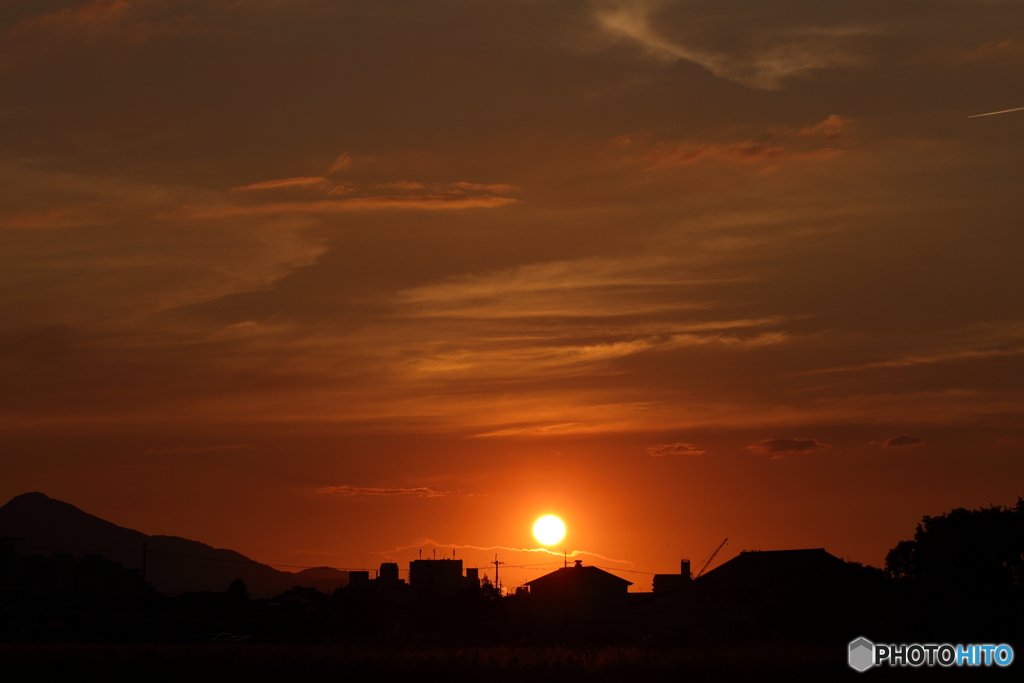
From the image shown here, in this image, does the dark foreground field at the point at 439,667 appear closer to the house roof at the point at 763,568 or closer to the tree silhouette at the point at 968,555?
the tree silhouette at the point at 968,555

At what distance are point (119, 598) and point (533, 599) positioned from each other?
156 feet

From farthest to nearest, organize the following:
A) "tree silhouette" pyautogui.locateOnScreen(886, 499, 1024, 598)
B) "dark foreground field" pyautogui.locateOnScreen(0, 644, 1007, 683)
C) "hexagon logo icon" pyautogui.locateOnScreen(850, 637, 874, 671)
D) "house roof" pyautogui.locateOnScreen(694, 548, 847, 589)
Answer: "house roof" pyautogui.locateOnScreen(694, 548, 847, 589) < "tree silhouette" pyautogui.locateOnScreen(886, 499, 1024, 598) < "hexagon logo icon" pyautogui.locateOnScreen(850, 637, 874, 671) < "dark foreground field" pyautogui.locateOnScreen(0, 644, 1007, 683)

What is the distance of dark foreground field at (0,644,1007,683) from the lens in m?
51.4

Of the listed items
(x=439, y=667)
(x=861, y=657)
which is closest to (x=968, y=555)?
(x=861, y=657)

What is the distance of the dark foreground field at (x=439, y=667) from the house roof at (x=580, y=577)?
77.7 metres

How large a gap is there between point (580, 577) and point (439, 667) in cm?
8416

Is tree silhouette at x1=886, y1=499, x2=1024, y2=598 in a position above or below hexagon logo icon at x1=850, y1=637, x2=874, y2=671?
above

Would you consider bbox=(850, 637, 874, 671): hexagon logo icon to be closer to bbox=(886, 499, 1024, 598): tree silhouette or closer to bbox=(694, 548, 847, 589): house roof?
bbox=(886, 499, 1024, 598): tree silhouette

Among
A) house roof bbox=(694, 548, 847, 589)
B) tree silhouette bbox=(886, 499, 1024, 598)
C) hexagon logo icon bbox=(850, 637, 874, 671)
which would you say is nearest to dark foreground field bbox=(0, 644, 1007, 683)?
hexagon logo icon bbox=(850, 637, 874, 671)

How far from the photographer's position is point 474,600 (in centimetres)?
12925

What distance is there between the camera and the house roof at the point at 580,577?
133750mm

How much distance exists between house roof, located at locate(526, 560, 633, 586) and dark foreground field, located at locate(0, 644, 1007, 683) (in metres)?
77.7

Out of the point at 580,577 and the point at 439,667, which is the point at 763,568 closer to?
the point at 580,577

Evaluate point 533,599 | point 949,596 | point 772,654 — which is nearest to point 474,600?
point 533,599
